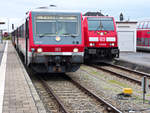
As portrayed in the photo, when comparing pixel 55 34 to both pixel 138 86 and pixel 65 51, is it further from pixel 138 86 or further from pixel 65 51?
pixel 138 86

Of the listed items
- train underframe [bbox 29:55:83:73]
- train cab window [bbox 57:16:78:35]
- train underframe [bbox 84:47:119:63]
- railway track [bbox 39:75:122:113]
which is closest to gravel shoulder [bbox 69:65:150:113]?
railway track [bbox 39:75:122:113]

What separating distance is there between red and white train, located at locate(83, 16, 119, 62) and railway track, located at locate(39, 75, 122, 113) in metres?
6.47

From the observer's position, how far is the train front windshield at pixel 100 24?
18.9m

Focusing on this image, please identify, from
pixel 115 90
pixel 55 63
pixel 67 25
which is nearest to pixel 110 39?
pixel 67 25

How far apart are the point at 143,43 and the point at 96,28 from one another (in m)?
14.0

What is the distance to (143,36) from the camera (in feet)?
104

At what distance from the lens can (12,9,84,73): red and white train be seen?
38.5 ft

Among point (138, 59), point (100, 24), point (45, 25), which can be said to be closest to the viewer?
point (45, 25)

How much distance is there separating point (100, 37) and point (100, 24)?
33.2 inches

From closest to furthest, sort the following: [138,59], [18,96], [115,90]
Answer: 1. [18,96]
2. [115,90]
3. [138,59]

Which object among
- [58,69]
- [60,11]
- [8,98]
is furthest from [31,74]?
[8,98]

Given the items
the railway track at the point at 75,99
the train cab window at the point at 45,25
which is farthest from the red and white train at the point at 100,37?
the train cab window at the point at 45,25

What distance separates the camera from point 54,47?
38.8 feet

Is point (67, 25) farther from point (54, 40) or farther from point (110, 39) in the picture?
point (110, 39)
